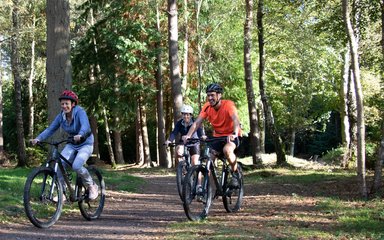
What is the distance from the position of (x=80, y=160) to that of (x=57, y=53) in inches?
161

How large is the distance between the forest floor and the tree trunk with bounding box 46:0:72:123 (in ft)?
8.32

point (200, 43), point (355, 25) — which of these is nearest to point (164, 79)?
point (200, 43)

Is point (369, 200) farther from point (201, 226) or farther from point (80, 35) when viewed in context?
point (80, 35)

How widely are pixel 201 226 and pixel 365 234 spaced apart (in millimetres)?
2284

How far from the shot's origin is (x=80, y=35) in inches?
1246

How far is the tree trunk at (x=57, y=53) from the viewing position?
34.6 ft

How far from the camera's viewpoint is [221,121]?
27.0 ft

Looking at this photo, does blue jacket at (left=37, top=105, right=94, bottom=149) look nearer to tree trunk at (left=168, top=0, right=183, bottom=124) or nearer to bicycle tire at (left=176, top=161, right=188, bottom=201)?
bicycle tire at (left=176, top=161, right=188, bottom=201)

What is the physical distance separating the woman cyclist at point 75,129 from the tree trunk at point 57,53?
3158 millimetres

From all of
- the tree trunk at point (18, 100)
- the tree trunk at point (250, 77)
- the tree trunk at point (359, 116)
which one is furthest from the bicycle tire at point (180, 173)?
the tree trunk at point (18, 100)

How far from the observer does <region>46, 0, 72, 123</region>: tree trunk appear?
1053 centimetres

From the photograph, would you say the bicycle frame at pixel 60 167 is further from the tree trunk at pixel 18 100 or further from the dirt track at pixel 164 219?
the tree trunk at pixel 18 100

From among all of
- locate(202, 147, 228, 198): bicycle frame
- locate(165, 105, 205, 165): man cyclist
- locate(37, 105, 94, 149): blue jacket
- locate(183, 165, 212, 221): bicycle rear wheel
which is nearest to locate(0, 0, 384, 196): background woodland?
locate(165, 105, 205, 165): man cyclist

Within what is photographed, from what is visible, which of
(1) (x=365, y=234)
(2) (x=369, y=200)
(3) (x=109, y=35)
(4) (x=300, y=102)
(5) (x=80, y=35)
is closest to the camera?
(1) (x=365, y=234)
